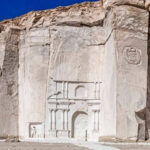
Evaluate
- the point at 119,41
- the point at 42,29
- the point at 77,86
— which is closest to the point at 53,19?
the point at 42,29

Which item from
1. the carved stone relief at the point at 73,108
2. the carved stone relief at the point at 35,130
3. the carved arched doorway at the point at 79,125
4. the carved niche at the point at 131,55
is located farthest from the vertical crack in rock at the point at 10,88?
the carved niche at the point at 131,55

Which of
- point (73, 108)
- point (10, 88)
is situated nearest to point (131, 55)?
point (73, 108)

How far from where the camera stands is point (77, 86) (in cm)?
2934

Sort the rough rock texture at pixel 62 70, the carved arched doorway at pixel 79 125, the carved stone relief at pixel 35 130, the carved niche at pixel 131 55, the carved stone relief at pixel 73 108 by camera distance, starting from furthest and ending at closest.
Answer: the carved stone relief at pixel 35 130
the carved arched doorway at pixel 79 125
the carved stone relief at pixel 73 108
the rough rock texture at pixel 62 70
the carved niche at pixel 131 55

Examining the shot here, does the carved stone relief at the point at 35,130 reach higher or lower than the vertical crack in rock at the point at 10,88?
lower

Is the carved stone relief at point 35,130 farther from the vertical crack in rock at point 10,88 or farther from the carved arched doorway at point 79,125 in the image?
the carved arched doorway at point 79,125

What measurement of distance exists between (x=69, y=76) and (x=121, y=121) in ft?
23.0

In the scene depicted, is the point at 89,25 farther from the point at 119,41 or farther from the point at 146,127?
the point at 146,127

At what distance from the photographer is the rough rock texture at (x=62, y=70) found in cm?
2691

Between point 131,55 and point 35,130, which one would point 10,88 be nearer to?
point 35,130

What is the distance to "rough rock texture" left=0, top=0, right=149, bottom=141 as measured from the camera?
88.3 ft

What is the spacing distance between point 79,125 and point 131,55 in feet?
24.5

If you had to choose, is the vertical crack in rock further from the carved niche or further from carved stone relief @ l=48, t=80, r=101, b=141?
the carved niche

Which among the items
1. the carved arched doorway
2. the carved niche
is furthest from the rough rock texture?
the carved niche
